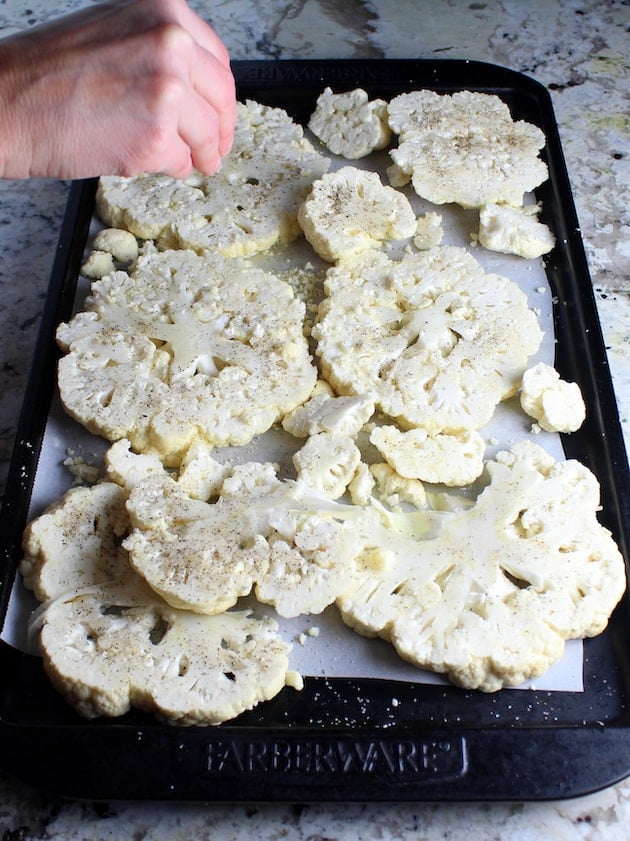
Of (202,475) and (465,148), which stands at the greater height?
(465,148)

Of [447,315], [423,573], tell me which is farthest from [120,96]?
[423,573]

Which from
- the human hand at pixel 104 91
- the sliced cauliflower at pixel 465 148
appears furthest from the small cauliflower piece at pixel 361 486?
the sliced cauliflower at pixel 465 148

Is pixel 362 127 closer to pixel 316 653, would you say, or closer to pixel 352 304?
pixel 352 304

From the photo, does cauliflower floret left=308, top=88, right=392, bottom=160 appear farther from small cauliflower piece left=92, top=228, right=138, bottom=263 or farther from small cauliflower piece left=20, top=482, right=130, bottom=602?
small cauliflower piece left=20, top=482, right=130, bottom=602

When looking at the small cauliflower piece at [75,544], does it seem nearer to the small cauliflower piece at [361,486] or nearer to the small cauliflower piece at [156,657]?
the small cauliflower piece at [156,657]

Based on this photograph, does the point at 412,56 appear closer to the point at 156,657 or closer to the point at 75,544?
the point at 75,544

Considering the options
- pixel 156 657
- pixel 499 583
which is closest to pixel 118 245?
pixel 156 657
